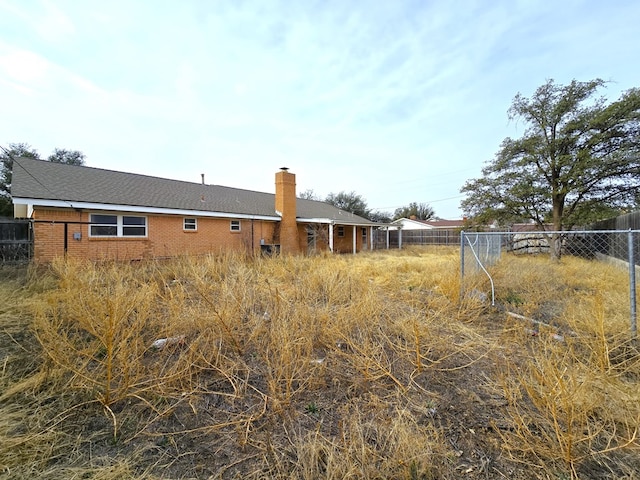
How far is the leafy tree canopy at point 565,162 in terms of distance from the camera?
13000mm

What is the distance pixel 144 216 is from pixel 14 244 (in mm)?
3850

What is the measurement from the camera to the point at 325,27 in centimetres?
823

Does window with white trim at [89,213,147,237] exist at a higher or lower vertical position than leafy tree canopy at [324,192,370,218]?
lower

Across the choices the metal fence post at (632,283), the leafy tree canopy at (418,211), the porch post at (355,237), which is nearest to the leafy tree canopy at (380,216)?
the leafy tree canopy at (418,211)

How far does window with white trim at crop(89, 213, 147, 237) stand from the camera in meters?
10.4

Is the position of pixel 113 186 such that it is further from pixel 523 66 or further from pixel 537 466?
pixel 523 66

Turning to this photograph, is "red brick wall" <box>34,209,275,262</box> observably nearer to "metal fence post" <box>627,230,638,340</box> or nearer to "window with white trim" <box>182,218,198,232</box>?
"window with white trim" <box>182,218,198,232</box>

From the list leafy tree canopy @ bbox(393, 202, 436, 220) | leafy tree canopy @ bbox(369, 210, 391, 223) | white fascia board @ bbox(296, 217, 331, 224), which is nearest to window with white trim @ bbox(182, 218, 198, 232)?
white fascia board @ bbox(296, 217, 331, 224)

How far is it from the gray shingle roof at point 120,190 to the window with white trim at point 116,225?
625 mm

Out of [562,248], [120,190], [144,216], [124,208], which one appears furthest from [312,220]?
[562,248]

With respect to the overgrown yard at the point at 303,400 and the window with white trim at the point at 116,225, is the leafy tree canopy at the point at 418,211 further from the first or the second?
the overgrown yard at the point at 303,400

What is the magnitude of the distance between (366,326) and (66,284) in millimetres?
5344

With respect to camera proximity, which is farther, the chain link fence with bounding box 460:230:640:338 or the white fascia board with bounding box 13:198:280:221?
the white fascia board with bounding box 13:198:280:221

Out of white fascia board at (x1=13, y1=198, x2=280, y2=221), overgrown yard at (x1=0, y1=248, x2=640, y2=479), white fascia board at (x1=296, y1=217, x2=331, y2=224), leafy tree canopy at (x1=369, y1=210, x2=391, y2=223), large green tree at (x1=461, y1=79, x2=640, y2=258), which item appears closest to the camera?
overgrown yard at (x1=0, y1=248, x2=640, y2=479)
